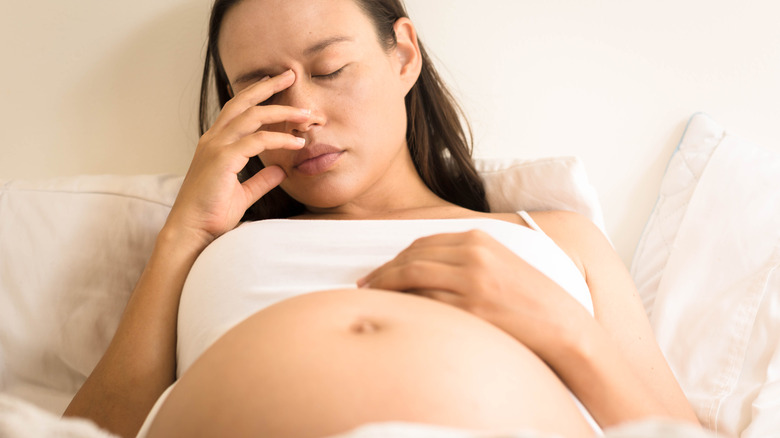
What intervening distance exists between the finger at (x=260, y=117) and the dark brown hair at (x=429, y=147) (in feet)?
0.91

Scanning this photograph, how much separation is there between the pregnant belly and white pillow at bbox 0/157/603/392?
55cm

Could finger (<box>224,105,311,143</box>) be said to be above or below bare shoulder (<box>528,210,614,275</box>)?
above

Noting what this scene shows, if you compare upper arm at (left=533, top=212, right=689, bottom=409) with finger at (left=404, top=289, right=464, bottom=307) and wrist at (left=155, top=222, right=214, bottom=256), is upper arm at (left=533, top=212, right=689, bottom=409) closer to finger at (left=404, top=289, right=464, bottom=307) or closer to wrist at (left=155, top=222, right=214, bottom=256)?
finger at (left=404, top=289, right=464, bottom=307)

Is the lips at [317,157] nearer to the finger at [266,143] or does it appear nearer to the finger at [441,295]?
the finger at [266,143]

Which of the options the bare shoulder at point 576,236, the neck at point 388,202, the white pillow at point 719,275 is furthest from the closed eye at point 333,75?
the white pillow at point 719,275

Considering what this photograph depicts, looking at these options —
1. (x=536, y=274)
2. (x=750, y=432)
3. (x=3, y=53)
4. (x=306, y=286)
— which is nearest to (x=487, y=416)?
(x=536, y=274)

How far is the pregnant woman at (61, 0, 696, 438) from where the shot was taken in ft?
2.33

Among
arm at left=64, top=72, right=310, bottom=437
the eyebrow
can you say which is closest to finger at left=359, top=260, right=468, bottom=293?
arm at left=64, top=72, right=310, bottom=437

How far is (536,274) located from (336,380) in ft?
1.21

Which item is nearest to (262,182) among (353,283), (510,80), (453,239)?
(353,283)

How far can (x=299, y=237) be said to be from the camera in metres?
1.07

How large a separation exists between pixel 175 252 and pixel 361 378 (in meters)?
0.57

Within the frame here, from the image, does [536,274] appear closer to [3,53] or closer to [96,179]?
[96,179]

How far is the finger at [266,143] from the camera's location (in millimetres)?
1127
